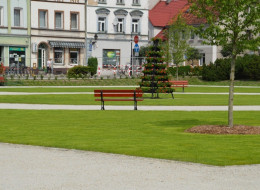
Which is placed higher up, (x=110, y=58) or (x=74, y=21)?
(x=74, y=21)

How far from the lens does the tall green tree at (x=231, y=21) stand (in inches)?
561

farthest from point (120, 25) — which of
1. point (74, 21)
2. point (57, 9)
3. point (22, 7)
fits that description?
point (22, 7)

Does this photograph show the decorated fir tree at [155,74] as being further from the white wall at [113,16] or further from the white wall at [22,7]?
the white wall at [113,16]

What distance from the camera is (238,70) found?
54.1m

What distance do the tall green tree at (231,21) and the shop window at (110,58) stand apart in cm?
4434

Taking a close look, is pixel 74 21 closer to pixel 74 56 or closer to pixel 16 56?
pixel 74 56

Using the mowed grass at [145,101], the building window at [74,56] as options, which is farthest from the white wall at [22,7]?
the mowed grass at [145,101]

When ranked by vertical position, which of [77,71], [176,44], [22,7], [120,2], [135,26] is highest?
[120,2]

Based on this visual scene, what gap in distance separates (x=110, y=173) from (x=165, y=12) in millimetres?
69909

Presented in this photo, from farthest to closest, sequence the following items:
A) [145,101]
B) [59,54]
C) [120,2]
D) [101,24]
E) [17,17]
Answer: [120,2] < [101,24] < [59,54] < [17,17] < [145,101]

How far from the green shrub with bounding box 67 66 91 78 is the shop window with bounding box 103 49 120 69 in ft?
30.2

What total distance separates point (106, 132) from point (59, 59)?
47580 millimetres

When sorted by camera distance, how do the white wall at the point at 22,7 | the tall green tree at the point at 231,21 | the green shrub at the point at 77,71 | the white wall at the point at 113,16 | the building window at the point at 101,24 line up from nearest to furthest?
the tall green tree at the point at 231,21, the green shrub at the point at 77,71, the white wall at the point at 22,7, the white wall at the point at 113,16, the building window at the point at 101,24

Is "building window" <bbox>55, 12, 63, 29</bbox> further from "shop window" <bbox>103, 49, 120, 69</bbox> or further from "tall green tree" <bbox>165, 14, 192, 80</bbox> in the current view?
"tall green tree" <bbox>165, 14, 192, 80</bbox>
